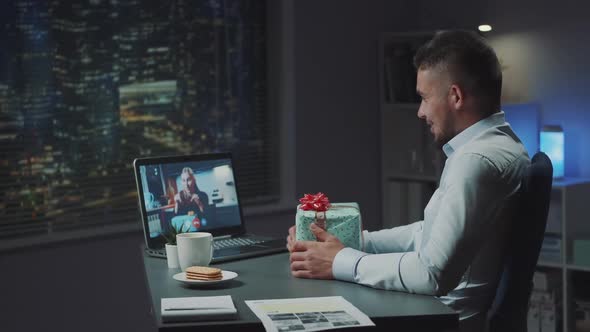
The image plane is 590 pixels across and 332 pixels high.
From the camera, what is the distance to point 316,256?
2162 mm

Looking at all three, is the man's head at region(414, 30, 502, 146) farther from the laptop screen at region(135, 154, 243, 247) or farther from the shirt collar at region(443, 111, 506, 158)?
the laptop screen at region(135, 154, 243, 247)

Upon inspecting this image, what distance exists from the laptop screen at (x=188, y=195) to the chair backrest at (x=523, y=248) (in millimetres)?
1052

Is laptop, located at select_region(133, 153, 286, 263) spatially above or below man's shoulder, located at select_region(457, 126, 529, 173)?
below

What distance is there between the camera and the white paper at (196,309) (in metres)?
1.80

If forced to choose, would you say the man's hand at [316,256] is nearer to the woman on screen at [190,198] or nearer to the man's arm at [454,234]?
the man's arm at [454,234]

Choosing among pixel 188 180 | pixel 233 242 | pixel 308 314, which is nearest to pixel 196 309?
pixel 308 314

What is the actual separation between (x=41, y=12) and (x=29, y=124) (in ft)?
1.63

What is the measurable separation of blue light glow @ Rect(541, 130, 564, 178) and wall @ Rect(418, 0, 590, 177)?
0.14 metres

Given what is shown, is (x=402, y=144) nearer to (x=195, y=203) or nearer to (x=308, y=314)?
(x=195, y=203)

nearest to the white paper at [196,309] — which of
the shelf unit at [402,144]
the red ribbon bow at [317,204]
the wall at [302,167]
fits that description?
the red ribbon bow at [317,204]

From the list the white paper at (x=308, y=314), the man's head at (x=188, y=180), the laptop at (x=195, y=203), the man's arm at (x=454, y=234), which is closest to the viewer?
the white paper at (x=308, y=314)

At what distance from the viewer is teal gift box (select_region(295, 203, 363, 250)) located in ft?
7.30

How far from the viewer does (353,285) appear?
209cm

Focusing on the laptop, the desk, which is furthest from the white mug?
the laptop
